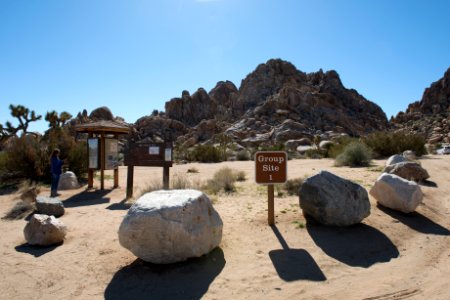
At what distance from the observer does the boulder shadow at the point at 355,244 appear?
18.6ft

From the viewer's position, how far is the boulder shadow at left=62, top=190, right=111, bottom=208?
32.7 ft

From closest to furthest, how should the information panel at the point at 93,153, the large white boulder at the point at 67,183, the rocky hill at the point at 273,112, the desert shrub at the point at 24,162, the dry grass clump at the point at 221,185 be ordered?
the dry grass clump at the point at 221,185, the information panel at the point at 93,153, the large white boulder at the point at 67,183, the desert shrub at the point at 24,162, the rocky hill at the point at 273,112

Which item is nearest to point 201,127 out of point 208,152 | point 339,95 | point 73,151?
point 339,95

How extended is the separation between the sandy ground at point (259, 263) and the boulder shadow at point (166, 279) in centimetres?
1

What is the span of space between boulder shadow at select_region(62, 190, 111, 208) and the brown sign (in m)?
5.35

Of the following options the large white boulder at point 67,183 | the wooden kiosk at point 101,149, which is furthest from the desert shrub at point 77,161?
the wooden kiosk at point 101,149

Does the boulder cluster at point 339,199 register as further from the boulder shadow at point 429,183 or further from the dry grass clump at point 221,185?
the dry grass clump at point 221,185

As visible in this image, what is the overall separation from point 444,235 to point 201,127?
181 ft

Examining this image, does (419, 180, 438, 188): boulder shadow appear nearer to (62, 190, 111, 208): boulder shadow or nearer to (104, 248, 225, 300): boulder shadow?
(104, 248, 225, 300): boulder shadow

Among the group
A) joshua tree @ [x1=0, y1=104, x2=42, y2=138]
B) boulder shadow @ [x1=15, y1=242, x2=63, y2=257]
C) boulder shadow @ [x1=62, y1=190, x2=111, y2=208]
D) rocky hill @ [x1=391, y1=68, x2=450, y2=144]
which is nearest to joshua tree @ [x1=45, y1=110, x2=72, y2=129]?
joshua tree @ [x1=0, y1=104, x2=42, y2=138]

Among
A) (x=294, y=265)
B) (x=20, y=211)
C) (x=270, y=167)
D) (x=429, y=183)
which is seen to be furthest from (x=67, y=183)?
(x=429, y=183)

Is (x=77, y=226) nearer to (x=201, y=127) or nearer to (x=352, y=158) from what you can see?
(x=352, y=158)

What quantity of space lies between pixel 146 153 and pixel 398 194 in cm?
693

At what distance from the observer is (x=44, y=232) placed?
6184mm
